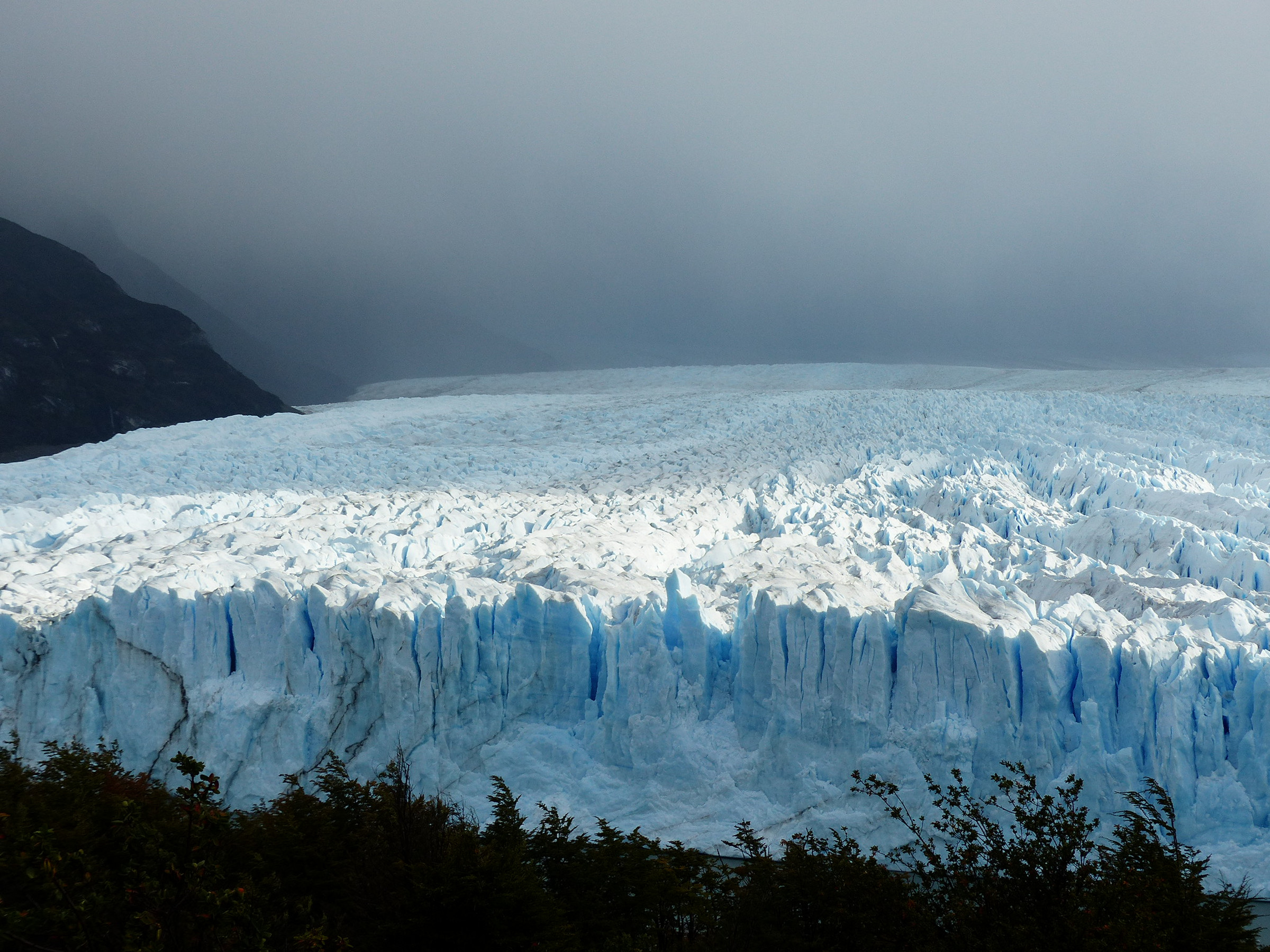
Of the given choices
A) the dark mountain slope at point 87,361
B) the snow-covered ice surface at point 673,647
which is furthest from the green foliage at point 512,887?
the dark mountain slope at point 87,361

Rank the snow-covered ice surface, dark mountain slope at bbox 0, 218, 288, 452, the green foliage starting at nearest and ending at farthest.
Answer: the green foliage
the snow-covered ice surface
dark mountain slope at bbox 0, 218, 288, 452

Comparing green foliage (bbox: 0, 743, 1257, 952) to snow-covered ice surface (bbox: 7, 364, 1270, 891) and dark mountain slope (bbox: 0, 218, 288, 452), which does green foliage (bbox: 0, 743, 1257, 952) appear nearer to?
snow-covered ice surface (bbox: 7, 364, 1270, 891)

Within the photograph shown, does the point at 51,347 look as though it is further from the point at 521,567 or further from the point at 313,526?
the point at 521,567

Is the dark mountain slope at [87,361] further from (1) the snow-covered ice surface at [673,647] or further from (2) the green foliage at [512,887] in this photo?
(2) the green foliage at [512,887]

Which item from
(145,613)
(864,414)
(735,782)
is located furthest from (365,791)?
(864,414)

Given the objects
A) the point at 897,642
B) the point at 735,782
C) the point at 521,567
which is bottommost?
the point at 735,782

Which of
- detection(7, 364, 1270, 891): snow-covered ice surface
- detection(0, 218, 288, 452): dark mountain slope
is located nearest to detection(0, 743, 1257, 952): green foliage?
detection(7, 364, 1270, 891): snow-covered ice surface

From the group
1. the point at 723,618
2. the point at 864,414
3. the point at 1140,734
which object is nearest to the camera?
the point at 1140,734
